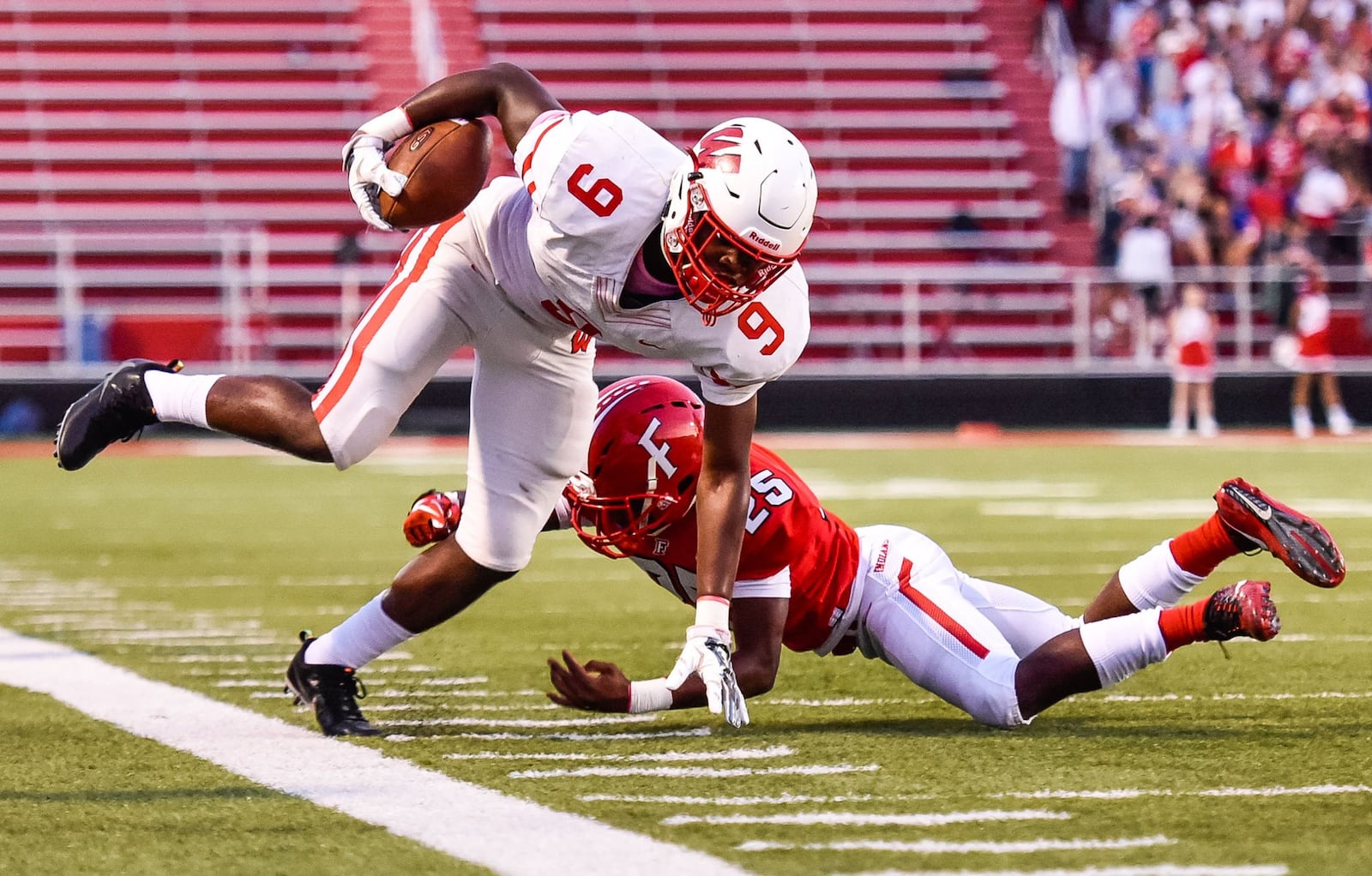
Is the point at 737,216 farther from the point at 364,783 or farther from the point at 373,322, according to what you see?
the point at 364,783

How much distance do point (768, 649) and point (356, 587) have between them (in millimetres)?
2944

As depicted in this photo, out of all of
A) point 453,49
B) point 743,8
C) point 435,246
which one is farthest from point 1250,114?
point 435,246

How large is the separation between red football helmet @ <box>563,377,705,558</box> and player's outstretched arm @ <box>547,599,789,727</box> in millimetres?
237

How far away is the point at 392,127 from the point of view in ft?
12.9

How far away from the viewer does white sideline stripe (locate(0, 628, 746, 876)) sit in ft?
8.75

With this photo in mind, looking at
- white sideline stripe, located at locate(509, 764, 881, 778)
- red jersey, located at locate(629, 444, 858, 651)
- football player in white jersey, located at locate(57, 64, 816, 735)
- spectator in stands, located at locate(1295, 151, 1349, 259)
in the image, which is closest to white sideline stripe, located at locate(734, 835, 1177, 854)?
white sideline stripe, located at locate(509, 764, 881, 778)

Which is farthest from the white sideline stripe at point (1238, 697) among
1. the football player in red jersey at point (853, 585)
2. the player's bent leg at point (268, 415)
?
the player's bent leg at point (268, 415)

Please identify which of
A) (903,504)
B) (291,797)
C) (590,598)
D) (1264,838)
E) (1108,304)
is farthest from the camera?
(1108,304)

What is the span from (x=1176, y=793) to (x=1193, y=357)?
12.3 metres

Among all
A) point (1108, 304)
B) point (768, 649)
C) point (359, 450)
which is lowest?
point (1108, 304)

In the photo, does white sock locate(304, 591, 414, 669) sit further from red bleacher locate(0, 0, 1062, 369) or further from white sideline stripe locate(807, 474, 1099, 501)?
red bleacher locate(0, 0, 1062, 369)

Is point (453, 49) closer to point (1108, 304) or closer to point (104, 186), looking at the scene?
point (104, 186)

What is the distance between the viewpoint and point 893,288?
16.6m

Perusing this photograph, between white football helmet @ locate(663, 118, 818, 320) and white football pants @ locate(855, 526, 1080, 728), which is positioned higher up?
white football helmet @ locate(663, 118, 818, 320)
